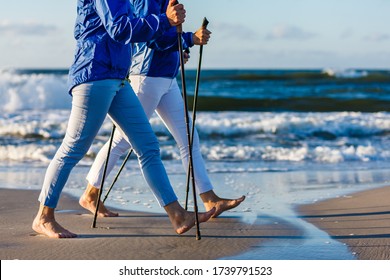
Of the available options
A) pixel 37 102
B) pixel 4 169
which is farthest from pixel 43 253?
pixel 37 102

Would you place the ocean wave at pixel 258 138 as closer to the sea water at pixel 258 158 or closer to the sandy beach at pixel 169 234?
the sea water at pixel 258 158

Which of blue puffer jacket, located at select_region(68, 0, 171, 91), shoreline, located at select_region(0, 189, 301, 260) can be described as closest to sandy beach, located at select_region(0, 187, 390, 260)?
shoreline, located at select_region(0, 189, 301, 260)

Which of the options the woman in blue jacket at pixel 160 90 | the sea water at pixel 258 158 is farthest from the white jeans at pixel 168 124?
the sea water at pixel 258 158

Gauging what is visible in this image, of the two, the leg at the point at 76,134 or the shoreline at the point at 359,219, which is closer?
the leg at the point at 76,134

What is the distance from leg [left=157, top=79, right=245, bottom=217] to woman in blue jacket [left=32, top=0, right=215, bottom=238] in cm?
71

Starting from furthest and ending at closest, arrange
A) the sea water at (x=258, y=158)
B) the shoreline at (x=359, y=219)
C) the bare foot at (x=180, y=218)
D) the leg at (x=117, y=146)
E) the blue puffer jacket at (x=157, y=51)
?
the sea water at (x=258, y=158), the leg at (x=117, y=146), the blue puffer jacket at (x=157, y=51), the bare foot at (x=180, y=218), the shoreline at (x=359, y=219)

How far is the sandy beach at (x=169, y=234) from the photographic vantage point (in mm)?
4410

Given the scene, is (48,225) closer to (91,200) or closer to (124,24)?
(91,200)

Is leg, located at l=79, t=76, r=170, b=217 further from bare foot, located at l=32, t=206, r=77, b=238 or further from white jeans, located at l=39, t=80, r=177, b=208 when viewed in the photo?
bare foot, located at l=32, t=206, r=77, b=238

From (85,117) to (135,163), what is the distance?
4836 mm

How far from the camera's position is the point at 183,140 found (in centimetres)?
558

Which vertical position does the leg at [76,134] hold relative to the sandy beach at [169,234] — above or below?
above

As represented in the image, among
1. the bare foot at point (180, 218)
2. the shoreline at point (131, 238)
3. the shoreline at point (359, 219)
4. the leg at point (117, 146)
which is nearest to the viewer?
the shoreline at point (131, 238)

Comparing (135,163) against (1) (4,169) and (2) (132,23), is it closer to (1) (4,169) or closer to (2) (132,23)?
(1) (4,169)
